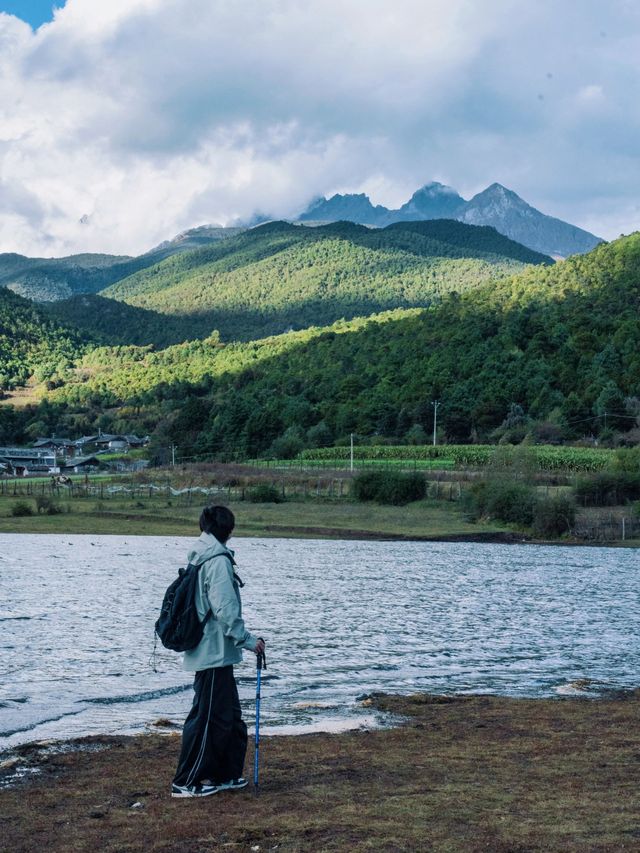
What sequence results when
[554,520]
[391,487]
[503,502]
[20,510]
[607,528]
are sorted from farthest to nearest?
[391,487] → [20,510] → [503,502] → [607,528] → [554,520]

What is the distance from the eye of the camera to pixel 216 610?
360 inches

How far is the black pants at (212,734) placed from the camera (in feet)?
30.5

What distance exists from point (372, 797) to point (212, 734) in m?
1.52

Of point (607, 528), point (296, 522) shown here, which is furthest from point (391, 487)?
point (607, 528)

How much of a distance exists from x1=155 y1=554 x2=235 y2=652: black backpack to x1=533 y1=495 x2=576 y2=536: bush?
4984cm

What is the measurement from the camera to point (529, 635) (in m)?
23.2

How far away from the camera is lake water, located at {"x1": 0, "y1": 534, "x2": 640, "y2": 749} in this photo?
591 inches

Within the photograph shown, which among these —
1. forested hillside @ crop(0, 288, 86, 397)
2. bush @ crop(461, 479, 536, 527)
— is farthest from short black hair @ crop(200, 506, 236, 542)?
forested hillside @ crop(0, 288, 86, 397)

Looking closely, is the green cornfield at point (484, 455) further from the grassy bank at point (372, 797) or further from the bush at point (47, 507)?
the grassy bank at point (372, 797)

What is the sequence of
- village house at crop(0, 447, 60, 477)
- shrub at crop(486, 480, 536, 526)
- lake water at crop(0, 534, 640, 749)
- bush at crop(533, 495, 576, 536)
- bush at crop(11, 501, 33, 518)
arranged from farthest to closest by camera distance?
village house at crop(0, 447, 60, 477) → bush at crop(11, 501, 33, 518) → shrub at crop(486, 480, 536, 526) → bush at crop(533, 495, 576, 536) → lake water at crop(0, 534, 640, 749)

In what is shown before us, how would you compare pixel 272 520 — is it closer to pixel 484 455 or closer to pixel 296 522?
pixel 296 522

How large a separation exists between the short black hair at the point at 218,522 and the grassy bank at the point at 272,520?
46.7m

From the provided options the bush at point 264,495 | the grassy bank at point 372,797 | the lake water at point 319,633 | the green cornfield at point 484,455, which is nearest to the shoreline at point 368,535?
the lake water at point 319,633

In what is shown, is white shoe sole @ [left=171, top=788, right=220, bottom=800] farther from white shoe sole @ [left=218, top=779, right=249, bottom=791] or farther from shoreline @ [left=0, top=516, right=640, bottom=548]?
A: shoreline @ [left=0, top=516, right=640, bottom=548]
